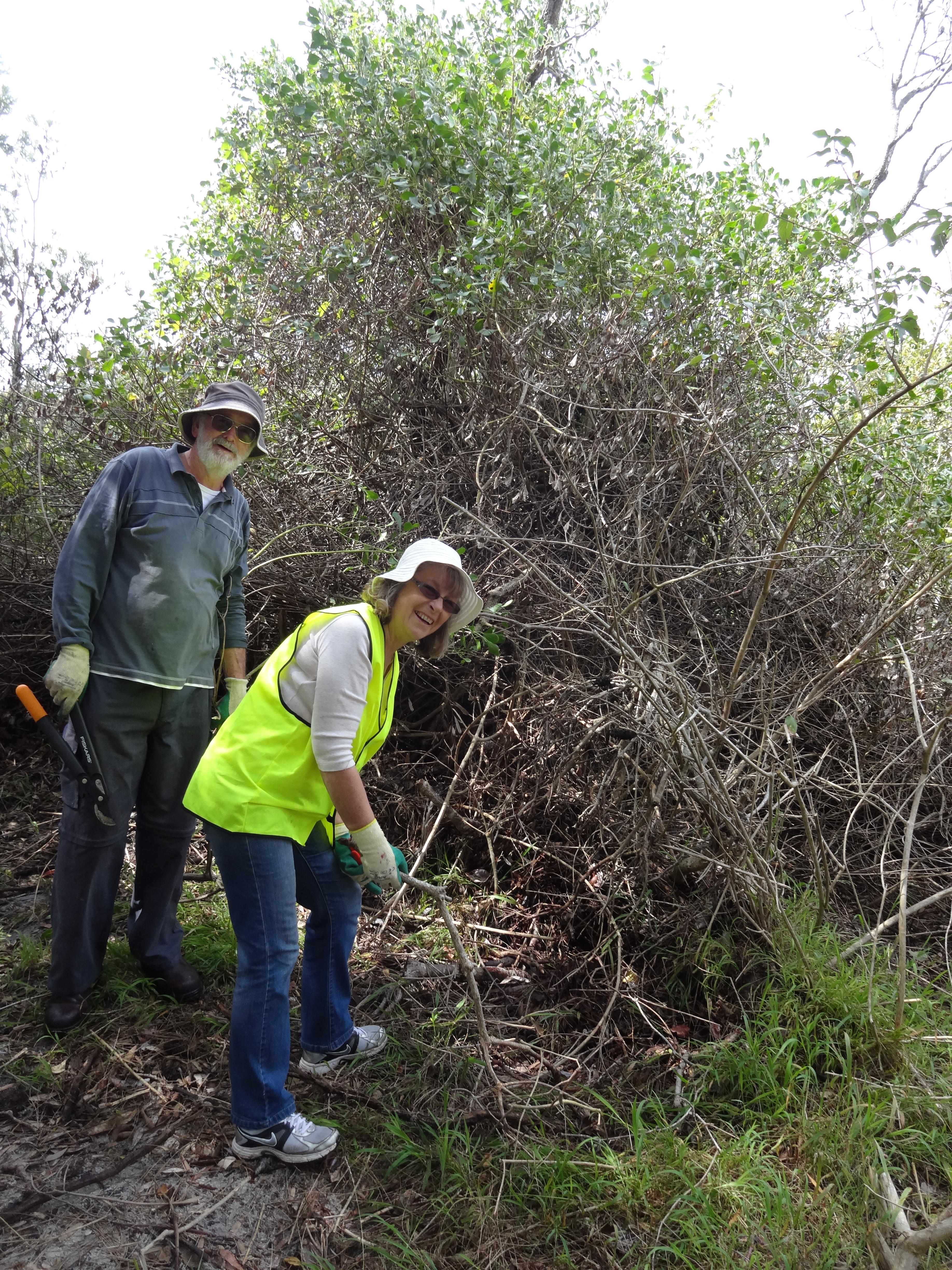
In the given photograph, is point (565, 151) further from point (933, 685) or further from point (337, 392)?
point (933, 685)

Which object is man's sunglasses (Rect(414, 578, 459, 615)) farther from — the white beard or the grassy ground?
the grassy ground

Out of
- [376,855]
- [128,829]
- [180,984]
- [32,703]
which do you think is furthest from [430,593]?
[180,984]

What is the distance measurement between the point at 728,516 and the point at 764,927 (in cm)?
210

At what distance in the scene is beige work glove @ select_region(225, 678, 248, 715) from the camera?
121 inches

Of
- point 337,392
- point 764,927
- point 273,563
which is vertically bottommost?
point 764,927

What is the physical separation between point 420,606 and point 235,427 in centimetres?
114

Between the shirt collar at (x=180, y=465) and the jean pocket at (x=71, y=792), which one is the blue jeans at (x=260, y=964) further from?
the shirt collar at (x=180, y=465)

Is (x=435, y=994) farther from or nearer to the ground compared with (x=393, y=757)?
nearer to the ground

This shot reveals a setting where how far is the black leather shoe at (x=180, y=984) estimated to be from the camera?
288 centimetres

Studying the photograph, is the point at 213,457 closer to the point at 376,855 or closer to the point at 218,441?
the point at 218,441

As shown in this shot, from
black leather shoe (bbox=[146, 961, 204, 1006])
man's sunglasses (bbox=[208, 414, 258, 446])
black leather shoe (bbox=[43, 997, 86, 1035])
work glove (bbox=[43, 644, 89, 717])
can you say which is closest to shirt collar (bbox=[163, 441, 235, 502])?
man's sunglasses (bbox=[208, 414, 258, 446])

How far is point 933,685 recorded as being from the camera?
3.84 m

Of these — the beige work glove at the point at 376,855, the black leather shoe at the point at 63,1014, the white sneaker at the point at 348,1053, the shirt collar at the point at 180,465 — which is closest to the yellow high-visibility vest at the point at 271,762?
the beige work glove at the point at 376,855

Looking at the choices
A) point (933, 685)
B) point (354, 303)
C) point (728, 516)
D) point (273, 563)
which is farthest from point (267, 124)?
point (933, 685)
